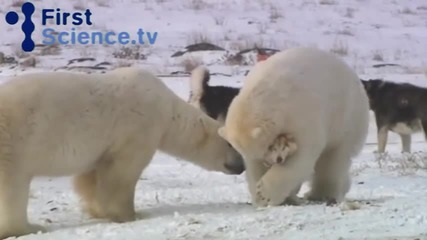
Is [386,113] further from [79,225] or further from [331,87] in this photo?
[79,225]

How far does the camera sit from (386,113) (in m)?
15.5

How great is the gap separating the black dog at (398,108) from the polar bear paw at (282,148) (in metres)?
8.17

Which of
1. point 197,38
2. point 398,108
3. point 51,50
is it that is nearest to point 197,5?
point 197,38

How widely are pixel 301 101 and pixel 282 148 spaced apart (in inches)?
16.4

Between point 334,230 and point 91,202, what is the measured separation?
8.84 feet

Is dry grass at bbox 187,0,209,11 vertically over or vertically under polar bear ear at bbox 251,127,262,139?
under

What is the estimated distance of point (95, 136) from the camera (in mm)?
7258

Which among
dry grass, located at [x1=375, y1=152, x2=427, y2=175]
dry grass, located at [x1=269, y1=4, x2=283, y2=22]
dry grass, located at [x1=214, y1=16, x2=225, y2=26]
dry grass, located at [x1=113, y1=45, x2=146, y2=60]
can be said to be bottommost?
dry grass, located at [x1=113, y1=45, x2=146, y2=60]

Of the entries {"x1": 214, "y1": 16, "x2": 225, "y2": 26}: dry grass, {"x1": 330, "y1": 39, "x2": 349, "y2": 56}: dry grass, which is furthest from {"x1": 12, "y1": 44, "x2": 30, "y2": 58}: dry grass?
{"x1": 330, "y1": 39, "x2": 349, "y2": 56}: dry grass

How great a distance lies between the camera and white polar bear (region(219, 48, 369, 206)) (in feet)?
22.4

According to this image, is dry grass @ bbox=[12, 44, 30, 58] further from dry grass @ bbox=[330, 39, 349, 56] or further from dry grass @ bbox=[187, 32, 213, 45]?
dry grass @ bbox=[330, 39, 349, 56]

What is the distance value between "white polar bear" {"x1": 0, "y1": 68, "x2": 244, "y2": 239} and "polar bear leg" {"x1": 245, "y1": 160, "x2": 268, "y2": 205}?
0.80 metres

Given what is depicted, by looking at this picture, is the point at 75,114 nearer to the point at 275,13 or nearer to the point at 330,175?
the point at 330,175

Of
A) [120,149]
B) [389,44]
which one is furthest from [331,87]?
[389,44]
